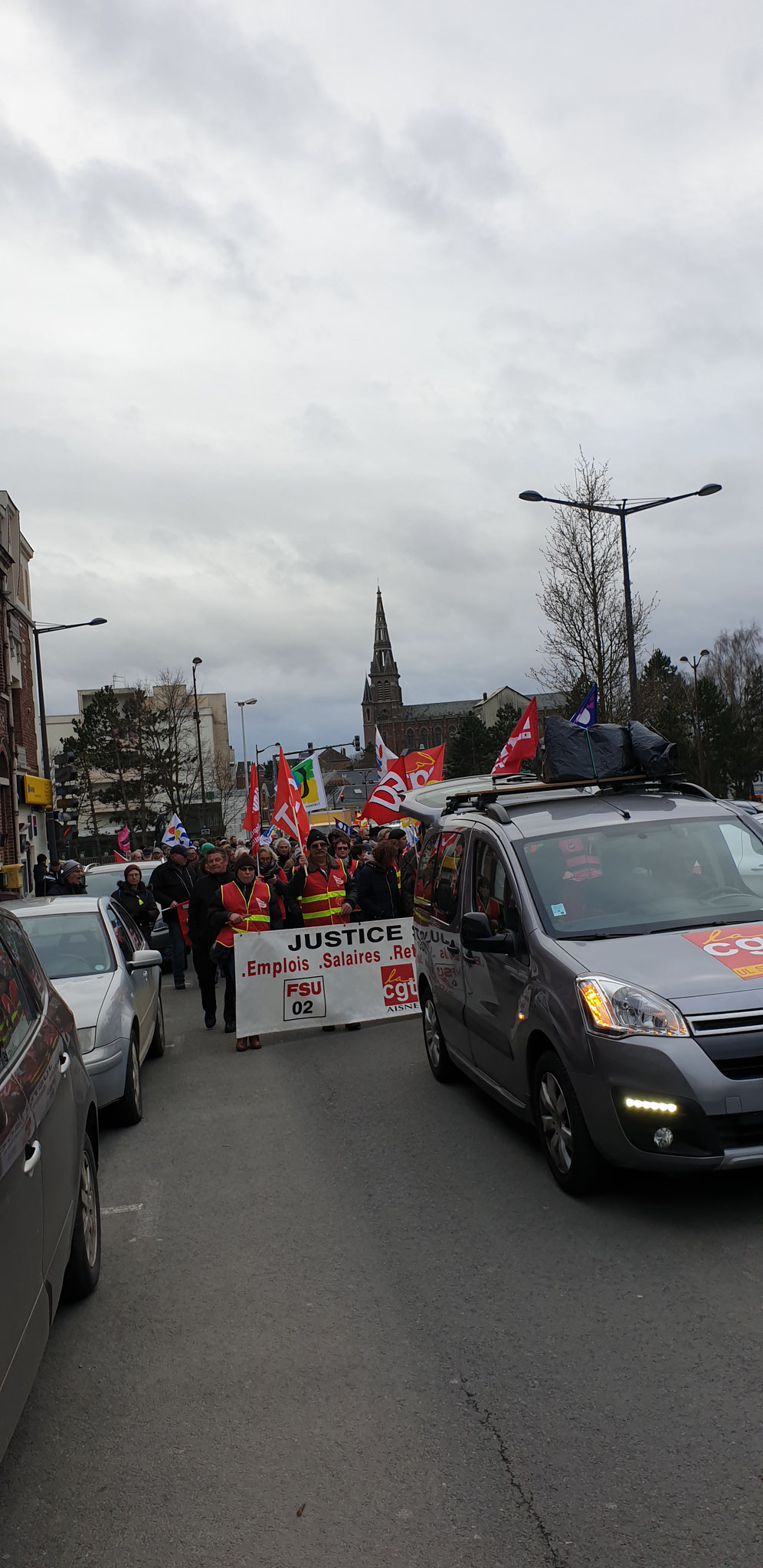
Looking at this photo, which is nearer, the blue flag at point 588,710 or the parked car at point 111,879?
the blue flag at point 588,710

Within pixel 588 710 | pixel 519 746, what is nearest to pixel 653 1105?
pixel 519 746

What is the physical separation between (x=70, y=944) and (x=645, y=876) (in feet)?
14.8

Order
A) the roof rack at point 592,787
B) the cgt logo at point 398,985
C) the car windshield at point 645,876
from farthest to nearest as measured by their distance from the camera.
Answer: the cgt logo at point 398,985
the roof rack at point 592,787
the car windshield at point 645,876

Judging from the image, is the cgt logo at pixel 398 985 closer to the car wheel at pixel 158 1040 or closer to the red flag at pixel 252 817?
the car wheel at pixel 158 1040

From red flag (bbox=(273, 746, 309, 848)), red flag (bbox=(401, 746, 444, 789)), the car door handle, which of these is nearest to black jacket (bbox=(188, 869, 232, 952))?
red flag (bbox=(273, 746, 309, 848))

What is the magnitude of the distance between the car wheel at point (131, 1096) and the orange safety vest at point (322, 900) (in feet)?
15.2

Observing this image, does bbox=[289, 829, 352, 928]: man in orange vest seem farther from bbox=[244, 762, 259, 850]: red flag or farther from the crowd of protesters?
bbox=[244, 762, 259, 850]: red flag

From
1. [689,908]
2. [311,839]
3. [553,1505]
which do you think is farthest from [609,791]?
[311,839]

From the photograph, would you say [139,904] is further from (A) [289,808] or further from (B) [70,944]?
(B) [70,944]

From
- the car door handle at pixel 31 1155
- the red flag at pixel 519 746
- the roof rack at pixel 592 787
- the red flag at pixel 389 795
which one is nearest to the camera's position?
the car door handle at pixel 31 1155

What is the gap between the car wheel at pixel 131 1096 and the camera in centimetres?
819

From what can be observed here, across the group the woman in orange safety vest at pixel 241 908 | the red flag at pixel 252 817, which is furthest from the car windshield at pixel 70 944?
the red flag at pixel 252 817

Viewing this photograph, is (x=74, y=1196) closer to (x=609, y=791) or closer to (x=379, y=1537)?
(x=379, y=1537)

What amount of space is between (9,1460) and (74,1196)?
0.98 metres
